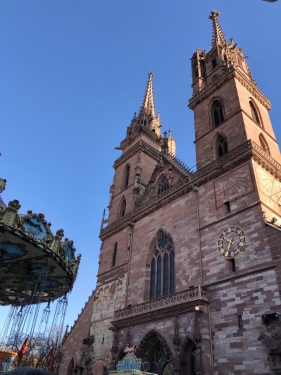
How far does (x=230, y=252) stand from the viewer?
15.0 metres

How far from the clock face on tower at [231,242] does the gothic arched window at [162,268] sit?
4.02 metres

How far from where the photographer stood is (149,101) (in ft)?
130

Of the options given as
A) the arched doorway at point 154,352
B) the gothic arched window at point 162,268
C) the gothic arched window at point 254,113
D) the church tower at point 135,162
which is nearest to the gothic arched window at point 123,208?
the church tower at point 135,162

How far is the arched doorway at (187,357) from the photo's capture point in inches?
549

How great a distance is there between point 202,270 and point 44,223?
8.20 metres

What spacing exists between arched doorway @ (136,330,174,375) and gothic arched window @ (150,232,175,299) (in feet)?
8.40

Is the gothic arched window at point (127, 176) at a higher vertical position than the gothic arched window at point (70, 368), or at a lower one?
higher

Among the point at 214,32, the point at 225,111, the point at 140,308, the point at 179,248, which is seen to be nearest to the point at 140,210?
the point at 179,248

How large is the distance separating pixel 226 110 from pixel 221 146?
2.66 metres

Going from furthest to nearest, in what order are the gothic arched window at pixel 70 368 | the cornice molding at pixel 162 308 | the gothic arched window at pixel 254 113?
the gothic arched window at pixel 254 113, the gothic arched window at pixel 70 368, the cornice molding at pixel 162 308

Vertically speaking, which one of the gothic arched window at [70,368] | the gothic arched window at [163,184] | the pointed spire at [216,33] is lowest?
the gothic arched window at [70,368]

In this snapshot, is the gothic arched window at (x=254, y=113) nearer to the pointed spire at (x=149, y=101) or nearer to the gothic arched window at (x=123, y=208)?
the gothic arched window at (x=123, y=208)

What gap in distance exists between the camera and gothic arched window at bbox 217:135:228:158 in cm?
2024

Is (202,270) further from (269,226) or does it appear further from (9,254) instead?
(9,254)
